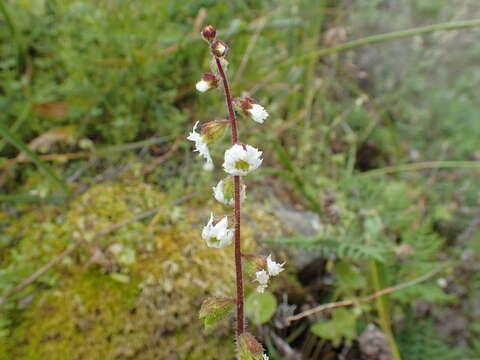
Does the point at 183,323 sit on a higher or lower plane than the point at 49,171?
lower

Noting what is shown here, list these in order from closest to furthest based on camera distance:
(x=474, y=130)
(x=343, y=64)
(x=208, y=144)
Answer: (x=208, y=144)
(x=474, y=130)
(x=343, y=64)

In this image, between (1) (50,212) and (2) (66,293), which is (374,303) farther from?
(1) (50,212)

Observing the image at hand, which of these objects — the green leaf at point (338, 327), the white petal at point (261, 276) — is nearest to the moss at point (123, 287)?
the green leaf at point (338, 327)

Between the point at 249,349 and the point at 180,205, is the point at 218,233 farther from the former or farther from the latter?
the point at 180,205

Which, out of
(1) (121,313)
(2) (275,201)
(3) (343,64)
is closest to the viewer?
(1) (121,313)

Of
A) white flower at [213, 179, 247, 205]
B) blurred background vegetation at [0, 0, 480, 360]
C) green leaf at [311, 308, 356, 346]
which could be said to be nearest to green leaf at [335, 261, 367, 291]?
blurred background vegetation at [0, 0, 480, 360]

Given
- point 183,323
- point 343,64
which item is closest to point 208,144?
point 183,323

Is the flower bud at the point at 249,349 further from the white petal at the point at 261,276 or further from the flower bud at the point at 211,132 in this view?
the flower bud at the point at 211,132

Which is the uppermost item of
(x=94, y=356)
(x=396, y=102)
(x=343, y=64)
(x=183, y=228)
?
(x=343, y=64)
